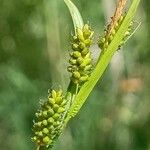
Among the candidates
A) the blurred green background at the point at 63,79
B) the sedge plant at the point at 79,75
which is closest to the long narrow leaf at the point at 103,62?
the sedge plant at the point at 79,75

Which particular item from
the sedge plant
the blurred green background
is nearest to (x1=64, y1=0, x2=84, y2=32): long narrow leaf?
the sedge plant

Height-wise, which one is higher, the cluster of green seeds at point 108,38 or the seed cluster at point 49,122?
the cluster of green seeds at point 108,38

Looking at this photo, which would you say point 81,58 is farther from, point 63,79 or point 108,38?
point 63,79

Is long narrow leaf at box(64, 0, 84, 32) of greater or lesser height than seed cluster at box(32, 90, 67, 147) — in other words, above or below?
above

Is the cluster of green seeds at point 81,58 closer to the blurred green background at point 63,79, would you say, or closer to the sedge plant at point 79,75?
the sedge plant at point 79,75

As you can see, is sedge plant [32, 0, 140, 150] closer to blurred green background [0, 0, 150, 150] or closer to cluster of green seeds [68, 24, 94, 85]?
cluster of green seeds [68, 24, 94, 85]

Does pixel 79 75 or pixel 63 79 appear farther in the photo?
pixel 63 79

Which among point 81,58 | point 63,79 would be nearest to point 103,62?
point 81,58
